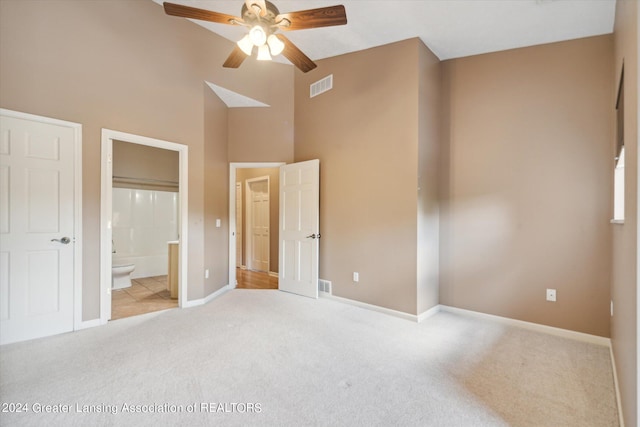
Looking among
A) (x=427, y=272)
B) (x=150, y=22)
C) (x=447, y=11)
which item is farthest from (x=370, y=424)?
(x=150, y=22)

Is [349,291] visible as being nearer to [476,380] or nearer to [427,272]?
[427,272]

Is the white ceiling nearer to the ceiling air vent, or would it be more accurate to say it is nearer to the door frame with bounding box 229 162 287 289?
the ceiling air vent

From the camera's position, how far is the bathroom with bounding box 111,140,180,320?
5594 millimetres

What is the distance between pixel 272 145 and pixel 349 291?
2517 millimetres

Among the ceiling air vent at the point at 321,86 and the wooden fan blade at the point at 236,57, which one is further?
the ceiling air vent at the point at 321,86

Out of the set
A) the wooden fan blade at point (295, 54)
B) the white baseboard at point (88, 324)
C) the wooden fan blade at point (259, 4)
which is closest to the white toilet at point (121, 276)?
the white baseboard at point (88, 324)

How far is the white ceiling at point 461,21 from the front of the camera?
9.41 feet

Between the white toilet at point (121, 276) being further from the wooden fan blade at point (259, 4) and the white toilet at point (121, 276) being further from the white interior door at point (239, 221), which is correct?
the wooden fan blade at point (259, 4)

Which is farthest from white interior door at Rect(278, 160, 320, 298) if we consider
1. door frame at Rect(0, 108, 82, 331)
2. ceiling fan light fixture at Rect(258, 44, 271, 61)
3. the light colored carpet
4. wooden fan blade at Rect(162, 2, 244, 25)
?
door frame at Rect(0, 108, 82, 331)

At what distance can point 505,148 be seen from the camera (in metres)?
3.49

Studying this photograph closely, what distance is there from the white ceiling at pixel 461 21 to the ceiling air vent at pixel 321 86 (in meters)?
0.58

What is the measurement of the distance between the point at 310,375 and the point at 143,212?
519 centimetres

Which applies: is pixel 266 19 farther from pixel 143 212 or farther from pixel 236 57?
pixel 143 212

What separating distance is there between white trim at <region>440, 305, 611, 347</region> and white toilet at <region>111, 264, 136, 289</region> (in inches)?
191
